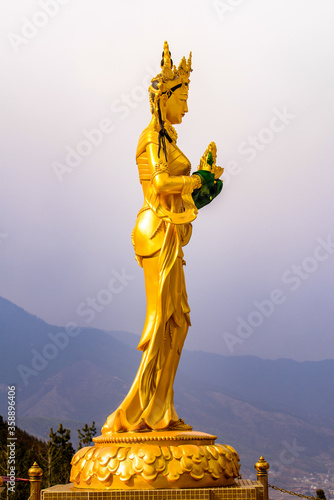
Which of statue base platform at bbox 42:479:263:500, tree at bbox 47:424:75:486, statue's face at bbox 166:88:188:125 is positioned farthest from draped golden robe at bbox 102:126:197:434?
tree at bbox 47:424:75:486

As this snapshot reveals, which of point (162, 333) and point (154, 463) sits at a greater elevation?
point (162, 333)

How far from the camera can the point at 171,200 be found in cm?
551

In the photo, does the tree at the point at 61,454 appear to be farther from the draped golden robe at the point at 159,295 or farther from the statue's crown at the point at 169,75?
the statue's crown at the point at 169,75

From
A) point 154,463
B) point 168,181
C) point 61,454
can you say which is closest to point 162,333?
point 154,463

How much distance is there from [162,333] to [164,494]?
1.24 meters

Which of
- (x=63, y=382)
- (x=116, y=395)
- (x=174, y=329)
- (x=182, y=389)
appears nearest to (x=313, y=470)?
(x=182, y=389)

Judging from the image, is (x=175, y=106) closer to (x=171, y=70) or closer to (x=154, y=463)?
(x=171, y=70)

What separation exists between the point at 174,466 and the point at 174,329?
112cm

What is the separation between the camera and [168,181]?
5.34 metres

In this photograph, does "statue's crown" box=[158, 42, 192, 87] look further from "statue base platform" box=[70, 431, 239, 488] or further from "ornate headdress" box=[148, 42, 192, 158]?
"statue base platform" box=[70, 431, 239, 488]

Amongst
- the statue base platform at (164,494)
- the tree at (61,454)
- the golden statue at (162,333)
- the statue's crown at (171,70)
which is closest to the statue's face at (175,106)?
the golden statue at (162,333)

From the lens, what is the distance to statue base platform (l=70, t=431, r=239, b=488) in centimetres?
474

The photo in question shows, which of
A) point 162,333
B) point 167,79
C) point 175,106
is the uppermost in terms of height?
point 167,79

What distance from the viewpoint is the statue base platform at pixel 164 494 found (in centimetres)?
466
